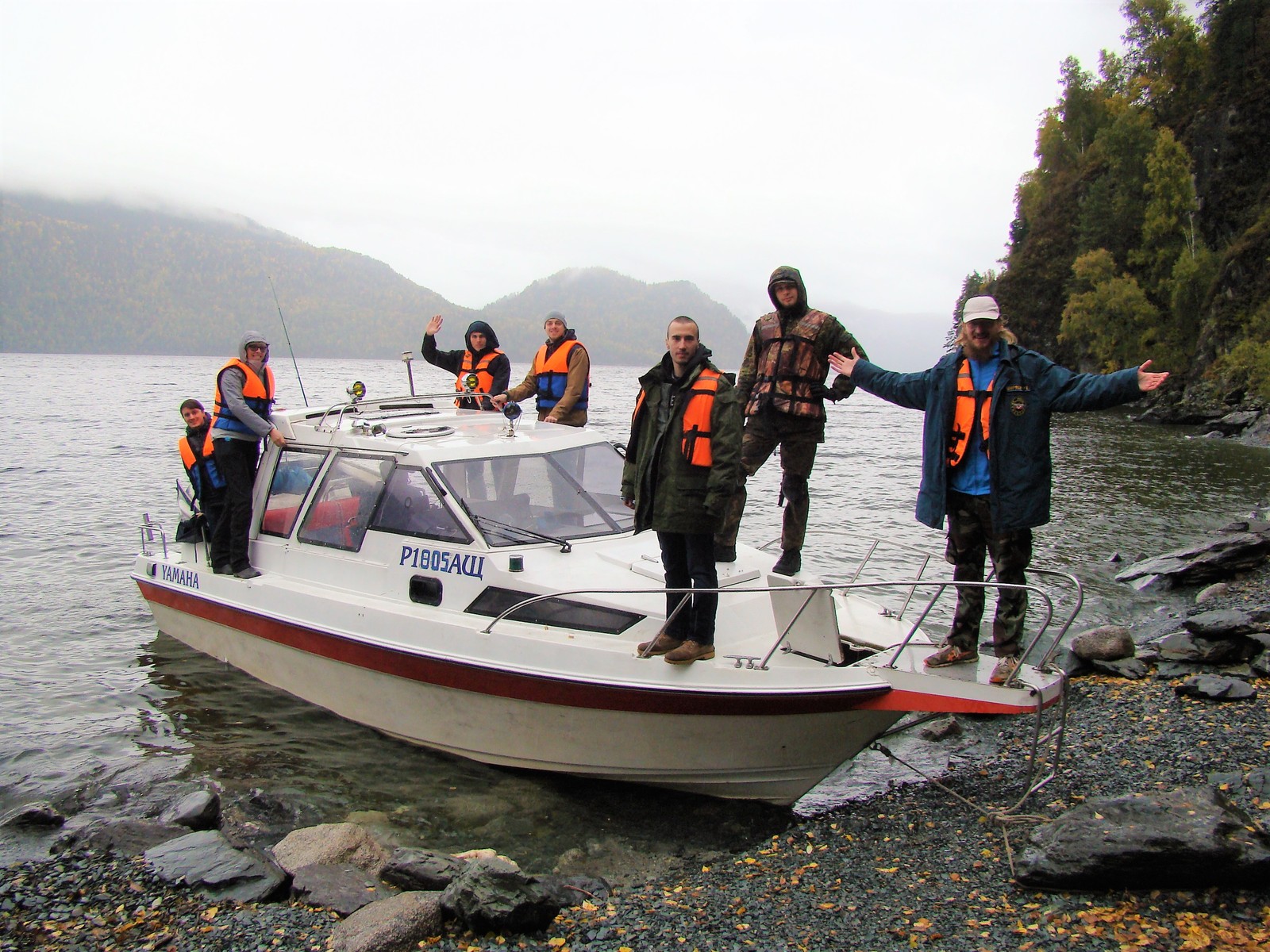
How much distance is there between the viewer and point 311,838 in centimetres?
534

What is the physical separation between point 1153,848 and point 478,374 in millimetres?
7045

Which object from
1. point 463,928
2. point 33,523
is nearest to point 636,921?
point 463,928

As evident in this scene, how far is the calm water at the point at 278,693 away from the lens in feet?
19.2

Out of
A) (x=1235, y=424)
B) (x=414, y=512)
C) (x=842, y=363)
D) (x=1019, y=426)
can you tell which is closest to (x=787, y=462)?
(x=842, y=363)

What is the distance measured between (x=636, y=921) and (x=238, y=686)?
5134 mm

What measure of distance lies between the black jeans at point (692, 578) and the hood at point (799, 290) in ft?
6.01

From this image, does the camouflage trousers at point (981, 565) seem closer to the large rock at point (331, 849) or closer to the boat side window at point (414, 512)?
the boat side window at point (414, 512)

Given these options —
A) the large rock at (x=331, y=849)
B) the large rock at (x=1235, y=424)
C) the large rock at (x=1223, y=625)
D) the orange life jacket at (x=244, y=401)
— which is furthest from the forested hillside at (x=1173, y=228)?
the large rock at (x=331, y=849)

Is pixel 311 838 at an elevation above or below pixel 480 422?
below

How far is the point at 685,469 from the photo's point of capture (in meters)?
5.05

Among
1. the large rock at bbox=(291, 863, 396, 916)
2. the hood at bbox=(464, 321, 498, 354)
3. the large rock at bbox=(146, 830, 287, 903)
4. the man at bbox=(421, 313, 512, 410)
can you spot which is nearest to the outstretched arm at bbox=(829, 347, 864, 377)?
the large rock at bbox=(291, 863, 396, 916)

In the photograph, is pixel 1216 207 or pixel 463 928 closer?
pixel 463 928

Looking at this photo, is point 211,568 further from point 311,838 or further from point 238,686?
point 311,838

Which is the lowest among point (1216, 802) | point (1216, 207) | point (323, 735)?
point (323, 735)
